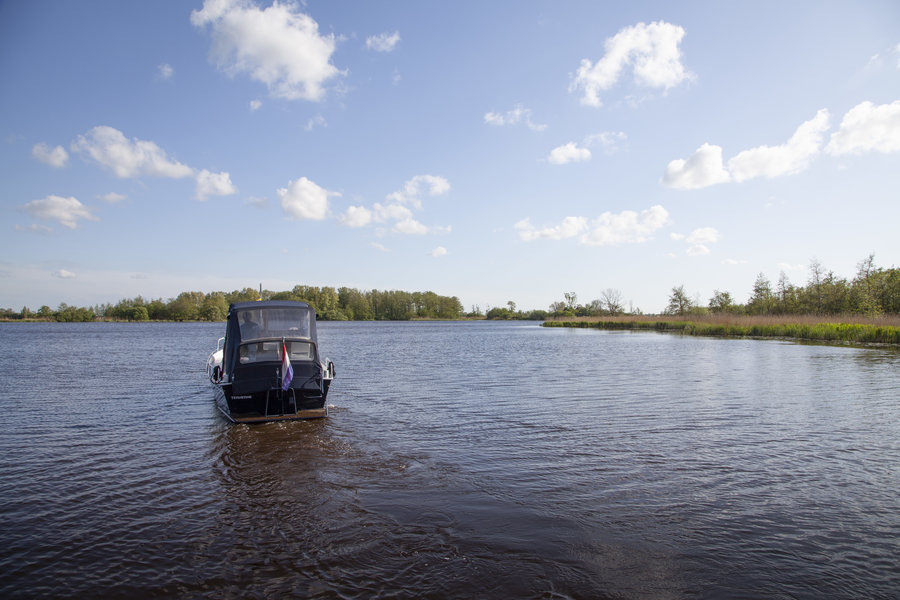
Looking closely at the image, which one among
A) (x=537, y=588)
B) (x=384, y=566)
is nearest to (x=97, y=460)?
(x=384, y=566)

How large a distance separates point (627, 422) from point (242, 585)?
965 cm

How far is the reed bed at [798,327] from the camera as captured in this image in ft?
118

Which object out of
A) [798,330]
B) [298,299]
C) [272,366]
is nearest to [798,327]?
[798,330]

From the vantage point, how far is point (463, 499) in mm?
7188

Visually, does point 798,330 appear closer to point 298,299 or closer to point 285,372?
point 285,372

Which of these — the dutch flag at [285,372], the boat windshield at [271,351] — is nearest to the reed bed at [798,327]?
the boat windshield at [271,351]

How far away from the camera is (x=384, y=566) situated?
532cm

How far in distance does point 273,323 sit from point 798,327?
149 feet

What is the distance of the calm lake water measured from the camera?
5.09 meters

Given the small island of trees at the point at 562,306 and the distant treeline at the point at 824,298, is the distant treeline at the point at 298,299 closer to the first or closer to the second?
the small island of trees at the point at 562,306

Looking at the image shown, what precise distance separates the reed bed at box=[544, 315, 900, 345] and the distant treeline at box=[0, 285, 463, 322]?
9461 cm

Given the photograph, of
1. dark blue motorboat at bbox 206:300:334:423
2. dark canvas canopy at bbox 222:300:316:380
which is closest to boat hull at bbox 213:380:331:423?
dark blue motorboat at bbox 206:300:334:423

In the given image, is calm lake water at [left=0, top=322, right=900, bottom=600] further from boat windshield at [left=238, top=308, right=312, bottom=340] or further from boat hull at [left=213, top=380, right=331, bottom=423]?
boat windshield at [left=238, top=308, right=312, bottom=340]

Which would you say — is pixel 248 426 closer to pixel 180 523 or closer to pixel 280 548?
pixel 180 523
